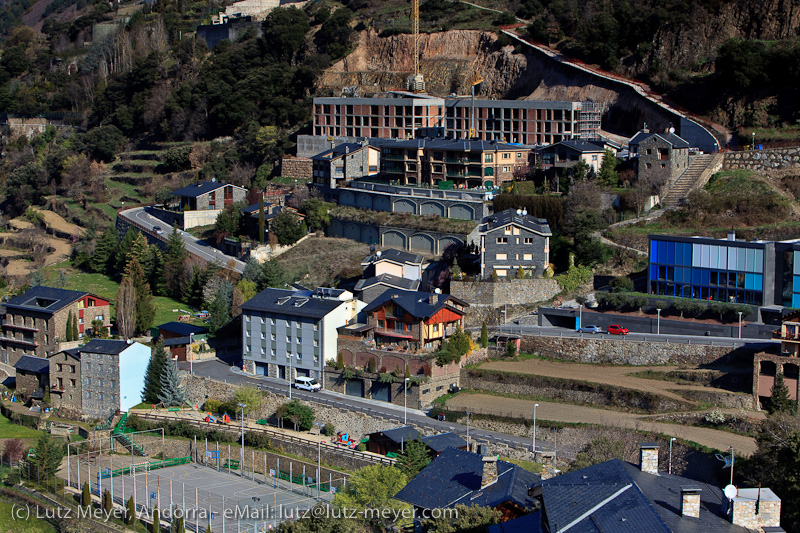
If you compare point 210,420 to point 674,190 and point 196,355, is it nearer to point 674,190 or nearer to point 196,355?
point 196,355

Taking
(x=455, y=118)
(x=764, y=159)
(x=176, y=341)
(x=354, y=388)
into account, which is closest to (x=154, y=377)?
(x=176, y=341)

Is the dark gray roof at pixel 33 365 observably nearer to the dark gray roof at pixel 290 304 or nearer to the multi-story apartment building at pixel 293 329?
the multi-story apartment building at pixel 293 329

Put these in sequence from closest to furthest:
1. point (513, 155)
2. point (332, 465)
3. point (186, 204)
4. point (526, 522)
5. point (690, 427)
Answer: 1. point (526, 522)
2. point (690, 427)
3. point (332, 465)
4. point (513, 155)
5. point (186, 204)

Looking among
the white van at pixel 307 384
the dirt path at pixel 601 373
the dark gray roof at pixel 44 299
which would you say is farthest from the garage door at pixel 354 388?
the dark gray roof at pixel 44 299

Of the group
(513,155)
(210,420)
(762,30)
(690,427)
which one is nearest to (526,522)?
(690,427)

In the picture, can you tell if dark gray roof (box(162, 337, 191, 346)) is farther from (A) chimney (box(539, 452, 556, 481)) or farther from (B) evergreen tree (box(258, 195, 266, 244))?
(A) chimney (box(539, 452, 556, 481))

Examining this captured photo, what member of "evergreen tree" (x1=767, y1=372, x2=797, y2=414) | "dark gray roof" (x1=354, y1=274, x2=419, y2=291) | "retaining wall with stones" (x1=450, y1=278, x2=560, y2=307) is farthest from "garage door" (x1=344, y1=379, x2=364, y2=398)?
"evergreen tree" (x1=767, y1=372, x2=797, y2=414)
